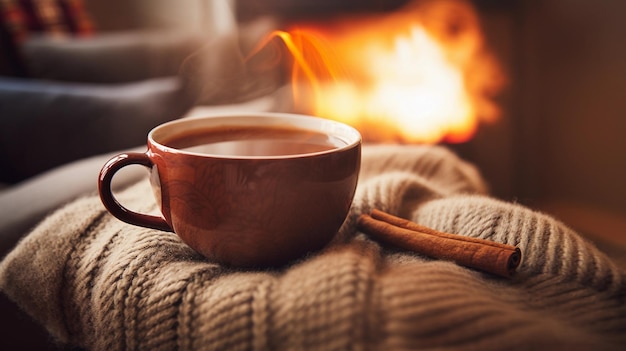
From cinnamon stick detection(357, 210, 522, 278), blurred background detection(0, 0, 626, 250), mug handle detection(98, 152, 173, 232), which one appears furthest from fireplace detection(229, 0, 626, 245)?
mug handle detection(98, 152, 173, 232)

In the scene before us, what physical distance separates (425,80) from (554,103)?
43 cm

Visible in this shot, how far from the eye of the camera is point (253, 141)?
19.7 inches

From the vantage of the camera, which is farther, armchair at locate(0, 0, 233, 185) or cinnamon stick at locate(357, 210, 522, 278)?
armchair at locate(0, 0, 233, 185)

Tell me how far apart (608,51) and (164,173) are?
1.47 meters

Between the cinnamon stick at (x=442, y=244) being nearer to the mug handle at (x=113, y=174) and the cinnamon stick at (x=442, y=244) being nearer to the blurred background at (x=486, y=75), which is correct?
the mug handle at (x=113, y=174)

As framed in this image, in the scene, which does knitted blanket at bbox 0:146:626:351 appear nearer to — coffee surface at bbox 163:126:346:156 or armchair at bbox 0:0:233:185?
coffee surface at bbox 163:126:346:156

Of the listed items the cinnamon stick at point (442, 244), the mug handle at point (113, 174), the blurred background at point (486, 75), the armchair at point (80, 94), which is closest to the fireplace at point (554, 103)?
the blurred background at point (486, 75)

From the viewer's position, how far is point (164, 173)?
1.32 ft

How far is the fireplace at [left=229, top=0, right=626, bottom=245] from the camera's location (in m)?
1.45

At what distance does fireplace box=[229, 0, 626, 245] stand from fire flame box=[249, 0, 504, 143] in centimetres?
4

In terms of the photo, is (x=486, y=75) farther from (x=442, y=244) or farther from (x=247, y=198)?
(x=247, y=198)

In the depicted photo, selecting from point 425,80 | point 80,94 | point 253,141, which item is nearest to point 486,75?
point 425,80

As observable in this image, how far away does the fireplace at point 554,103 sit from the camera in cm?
145

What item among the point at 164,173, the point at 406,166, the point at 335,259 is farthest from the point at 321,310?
the point at 406,166
